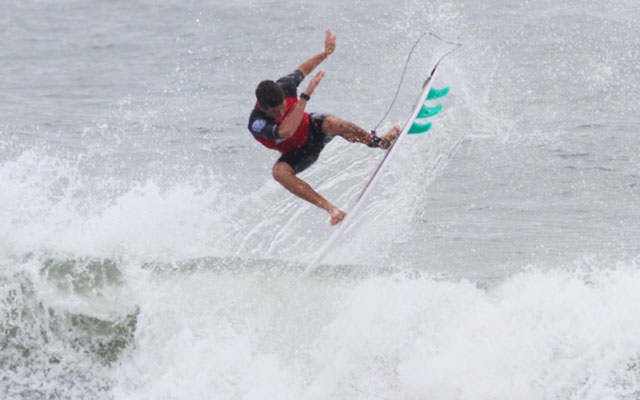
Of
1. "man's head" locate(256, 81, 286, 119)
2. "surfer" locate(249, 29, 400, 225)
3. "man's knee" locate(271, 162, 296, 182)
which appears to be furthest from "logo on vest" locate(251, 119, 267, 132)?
"man's knee" locate(271, 162, 296, 182)

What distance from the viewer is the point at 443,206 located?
10711mm

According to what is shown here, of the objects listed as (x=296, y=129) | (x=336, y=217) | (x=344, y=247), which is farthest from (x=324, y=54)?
(x=344, y=247)

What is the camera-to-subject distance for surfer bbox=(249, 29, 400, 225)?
7418 mm

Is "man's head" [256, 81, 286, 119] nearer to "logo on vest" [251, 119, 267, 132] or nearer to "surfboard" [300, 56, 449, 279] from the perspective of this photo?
"logo on vest" [251, 119, 267, 132]

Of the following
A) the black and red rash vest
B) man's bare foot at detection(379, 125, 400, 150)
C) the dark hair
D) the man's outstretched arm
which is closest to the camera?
the dark hair

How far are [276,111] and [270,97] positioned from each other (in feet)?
0.50

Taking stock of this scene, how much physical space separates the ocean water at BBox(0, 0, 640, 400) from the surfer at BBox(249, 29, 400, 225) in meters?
1.03

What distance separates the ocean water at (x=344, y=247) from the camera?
299 inches

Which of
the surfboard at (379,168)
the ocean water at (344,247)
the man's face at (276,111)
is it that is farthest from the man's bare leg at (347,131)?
the ocean water at (344,247)

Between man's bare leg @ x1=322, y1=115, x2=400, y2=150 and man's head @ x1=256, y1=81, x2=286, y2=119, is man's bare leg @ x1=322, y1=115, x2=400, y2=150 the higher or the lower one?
the lower one

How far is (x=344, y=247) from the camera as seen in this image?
8.88 metres

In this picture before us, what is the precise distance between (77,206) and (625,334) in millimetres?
5914

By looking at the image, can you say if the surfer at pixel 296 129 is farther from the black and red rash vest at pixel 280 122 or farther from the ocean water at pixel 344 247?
the ocean water at pixel 344 247

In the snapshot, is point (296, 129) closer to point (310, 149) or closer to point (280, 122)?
point (280, 122)
